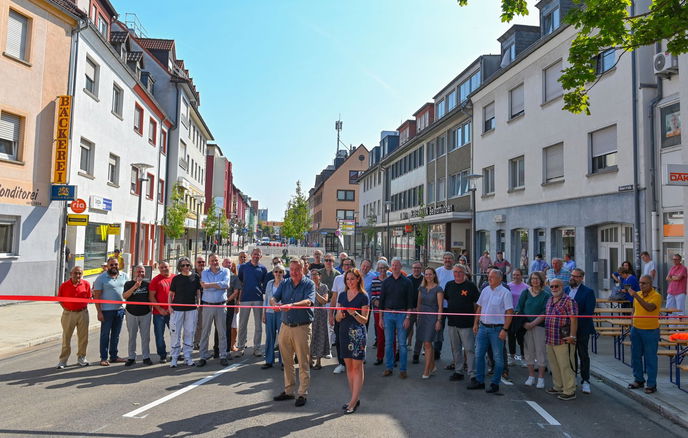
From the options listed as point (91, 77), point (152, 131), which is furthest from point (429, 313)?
point (152, 131)

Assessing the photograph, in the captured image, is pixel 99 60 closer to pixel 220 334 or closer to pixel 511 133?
pixel 220 334

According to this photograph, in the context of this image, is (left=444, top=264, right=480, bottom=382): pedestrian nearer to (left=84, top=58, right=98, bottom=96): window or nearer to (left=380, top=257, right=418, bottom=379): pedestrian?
(left=380, top=257, right=418, bottom=379): pedestrian

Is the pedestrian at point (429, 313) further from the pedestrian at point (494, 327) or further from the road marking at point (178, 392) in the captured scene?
the road marking at point (178, 392)

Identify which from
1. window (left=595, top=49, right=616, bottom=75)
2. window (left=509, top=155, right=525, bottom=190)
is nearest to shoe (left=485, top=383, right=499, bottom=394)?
window (left=595, top=49, right=616, bottom=75)

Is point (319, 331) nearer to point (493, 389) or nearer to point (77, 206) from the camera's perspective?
point (493, 389)

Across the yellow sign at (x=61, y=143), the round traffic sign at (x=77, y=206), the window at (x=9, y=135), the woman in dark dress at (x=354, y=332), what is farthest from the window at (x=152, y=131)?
the woman in dark dress at (x=354, y=332)

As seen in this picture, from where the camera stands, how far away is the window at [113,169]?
2136 cm

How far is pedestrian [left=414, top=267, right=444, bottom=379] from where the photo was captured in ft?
24.1

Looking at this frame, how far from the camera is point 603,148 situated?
1548 centimetres

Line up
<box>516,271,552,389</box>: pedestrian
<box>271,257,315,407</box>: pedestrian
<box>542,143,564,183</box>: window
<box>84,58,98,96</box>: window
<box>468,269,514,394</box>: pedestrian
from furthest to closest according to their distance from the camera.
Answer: <box>84,58,98,96</box>: window < <box>542,143,564,183</box>: window < <box>516,271,552,389</box>: pedestrian < <box>468,269,514,394</box>: pedestrian < <box>271,257,315,407</box>: pedestrian

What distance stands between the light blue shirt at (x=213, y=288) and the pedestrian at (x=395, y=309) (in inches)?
108

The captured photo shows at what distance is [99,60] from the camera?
18844 millimetres

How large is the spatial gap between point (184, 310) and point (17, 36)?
12337 mm

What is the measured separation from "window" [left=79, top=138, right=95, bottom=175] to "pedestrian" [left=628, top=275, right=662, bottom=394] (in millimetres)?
18586
